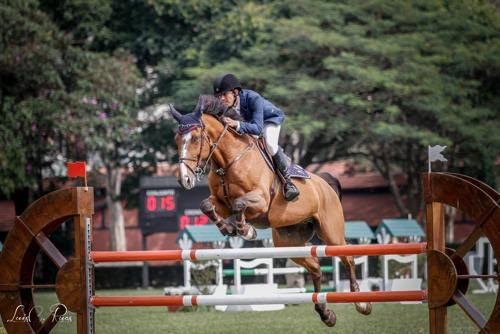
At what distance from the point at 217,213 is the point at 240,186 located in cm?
30

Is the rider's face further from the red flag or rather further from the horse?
the red flag

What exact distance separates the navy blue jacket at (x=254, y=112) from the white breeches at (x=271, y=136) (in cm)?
7

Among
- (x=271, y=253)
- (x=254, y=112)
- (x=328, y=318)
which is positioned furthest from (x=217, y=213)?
(x=271, y=253)

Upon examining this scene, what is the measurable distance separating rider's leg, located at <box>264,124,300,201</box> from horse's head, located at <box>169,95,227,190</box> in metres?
0.87

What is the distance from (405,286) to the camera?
13.8m

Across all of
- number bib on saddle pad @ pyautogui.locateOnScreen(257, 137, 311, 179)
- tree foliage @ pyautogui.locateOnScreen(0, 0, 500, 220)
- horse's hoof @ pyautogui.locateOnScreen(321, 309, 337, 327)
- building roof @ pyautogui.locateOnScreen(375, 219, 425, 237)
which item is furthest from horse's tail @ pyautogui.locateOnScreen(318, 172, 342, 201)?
tree foliage @ pyautogui.locateOnScreen(0, 0, 500, 220)

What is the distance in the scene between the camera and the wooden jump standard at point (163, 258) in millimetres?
5758

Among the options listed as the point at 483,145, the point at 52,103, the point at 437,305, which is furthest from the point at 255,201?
the point at 483,145

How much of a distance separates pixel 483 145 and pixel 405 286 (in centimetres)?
863

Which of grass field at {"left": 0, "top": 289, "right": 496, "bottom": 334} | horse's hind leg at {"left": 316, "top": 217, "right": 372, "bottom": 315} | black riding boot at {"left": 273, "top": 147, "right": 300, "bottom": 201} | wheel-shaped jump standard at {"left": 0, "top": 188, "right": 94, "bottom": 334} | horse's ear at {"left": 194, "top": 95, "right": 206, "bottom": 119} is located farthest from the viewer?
grass field at {"left": 0, "top": 289, "right": 496, "bottom": 334}

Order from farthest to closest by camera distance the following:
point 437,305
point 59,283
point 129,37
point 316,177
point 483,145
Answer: point 129,37 → point 483,145 → point 316,177 → point 59,283 → point 437,305

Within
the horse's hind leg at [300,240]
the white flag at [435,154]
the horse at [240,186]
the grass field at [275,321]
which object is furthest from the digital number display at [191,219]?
the white flag at [435,154]

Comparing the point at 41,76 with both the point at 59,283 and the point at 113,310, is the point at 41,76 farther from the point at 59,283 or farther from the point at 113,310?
the point at 59,283

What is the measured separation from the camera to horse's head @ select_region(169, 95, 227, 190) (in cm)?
703
